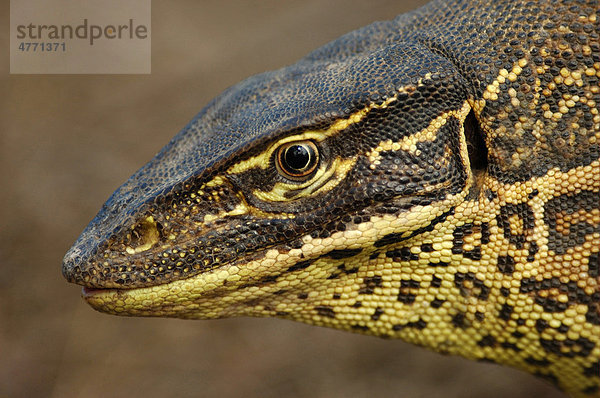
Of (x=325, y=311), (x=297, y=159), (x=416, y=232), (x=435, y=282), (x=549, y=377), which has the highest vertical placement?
(x=297, y=159)

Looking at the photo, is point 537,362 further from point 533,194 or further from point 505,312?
point 533,194

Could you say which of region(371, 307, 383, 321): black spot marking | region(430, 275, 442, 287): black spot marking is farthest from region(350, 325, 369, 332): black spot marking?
region(430, 275, 442, 287): black spot marking

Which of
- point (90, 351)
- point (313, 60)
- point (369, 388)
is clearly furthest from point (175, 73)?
point (313, 60)

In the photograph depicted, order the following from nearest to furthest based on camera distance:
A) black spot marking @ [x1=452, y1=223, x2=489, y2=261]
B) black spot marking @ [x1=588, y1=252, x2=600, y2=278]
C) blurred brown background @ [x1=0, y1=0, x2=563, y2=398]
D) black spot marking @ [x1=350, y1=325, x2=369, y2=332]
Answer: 1. black spot marking @ [x1=588, y1=252, x2=600, y2=278]
2. black spot marking @ [x1=452, y1=223, x2=489, y2=261]
3. black spot marking @ [x1=350, y1=325, x2=369, y2=332]
4. blurred brown background @ [x1=0, y1=0, x2=563, y2=398]

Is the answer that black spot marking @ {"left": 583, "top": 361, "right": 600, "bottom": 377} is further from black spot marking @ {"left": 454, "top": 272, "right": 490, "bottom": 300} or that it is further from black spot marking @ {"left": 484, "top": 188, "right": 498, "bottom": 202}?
black spot marking @ {"left": 484, "top": 188, "right": 498, "bottom": 202}

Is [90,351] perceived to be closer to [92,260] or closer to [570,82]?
[92,260]

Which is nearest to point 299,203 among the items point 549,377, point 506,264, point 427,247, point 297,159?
point 297,159

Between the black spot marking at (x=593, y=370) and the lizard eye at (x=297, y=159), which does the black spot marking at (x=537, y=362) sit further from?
the lizard eye at (x=297, y=159)
